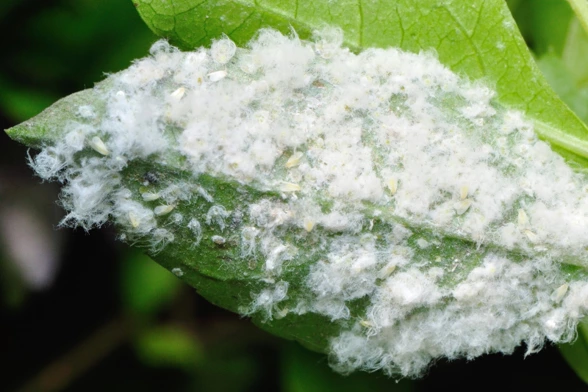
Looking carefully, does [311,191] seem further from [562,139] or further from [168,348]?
[168,348]

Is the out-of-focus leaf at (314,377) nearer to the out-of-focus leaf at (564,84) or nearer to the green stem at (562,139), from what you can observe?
the green stem at (562,139)

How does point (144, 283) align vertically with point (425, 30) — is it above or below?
below

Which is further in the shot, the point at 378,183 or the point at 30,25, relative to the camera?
the point at 30,25

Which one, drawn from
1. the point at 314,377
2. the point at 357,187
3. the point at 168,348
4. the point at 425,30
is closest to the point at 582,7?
the point at 425,30

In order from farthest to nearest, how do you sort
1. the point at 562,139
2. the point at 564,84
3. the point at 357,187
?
the point at 564,84 → the point at 562,139 → the point at 357,187

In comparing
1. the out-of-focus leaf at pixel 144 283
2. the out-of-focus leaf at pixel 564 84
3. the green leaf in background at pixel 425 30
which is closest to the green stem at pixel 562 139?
the green leaf in background at pixel 425 30

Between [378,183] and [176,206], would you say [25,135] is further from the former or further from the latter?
[378,183]

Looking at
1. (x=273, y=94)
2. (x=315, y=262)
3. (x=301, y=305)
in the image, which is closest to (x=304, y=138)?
(x=273, y=94)
